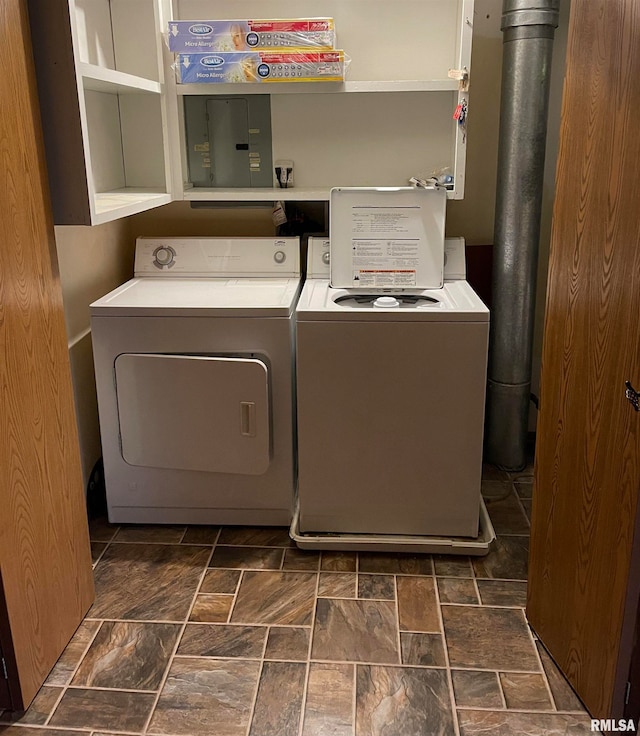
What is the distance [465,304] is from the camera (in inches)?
96.3

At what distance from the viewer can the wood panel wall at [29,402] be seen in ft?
5.52

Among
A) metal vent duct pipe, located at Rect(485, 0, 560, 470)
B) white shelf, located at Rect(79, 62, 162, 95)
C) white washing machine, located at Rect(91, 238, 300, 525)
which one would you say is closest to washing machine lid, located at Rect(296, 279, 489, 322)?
white washing machine, located at Rect(91, 238, 300, 525)

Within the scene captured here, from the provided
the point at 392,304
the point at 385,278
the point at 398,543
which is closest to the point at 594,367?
the point at 392,304

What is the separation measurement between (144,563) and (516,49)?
236 cm

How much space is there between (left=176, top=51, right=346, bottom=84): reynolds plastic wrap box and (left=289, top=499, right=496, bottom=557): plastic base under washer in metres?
1.69

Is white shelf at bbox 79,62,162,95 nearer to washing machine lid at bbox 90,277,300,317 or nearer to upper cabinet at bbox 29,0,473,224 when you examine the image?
upper cabinet at bbox 29,0,473,224

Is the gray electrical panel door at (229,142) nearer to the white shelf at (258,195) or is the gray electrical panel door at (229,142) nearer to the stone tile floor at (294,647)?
the white shelf at (258,195)

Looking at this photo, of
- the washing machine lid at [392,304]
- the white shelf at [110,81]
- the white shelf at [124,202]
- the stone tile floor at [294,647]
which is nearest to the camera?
the stone tile floor at [294,647]

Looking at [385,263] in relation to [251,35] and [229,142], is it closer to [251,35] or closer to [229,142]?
[229,142]

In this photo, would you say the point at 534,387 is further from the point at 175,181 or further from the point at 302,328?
the point at 175,181

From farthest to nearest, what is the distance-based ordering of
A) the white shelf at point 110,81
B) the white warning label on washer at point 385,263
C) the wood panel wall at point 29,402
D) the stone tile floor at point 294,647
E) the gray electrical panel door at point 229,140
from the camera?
the gray electrical panel door at point 229,140 < the white warning label on washer at point 385,263 < the white shelf at point 110,81 < the stone tile floor at point 294,647 < the wood panel wall at point 29,402

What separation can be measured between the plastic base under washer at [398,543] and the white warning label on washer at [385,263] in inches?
38.7

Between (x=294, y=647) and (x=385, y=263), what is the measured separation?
1.48 meters

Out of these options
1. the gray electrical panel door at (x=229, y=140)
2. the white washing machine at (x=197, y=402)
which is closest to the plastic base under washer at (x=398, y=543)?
the white washing machine at (x=197, y=402)
